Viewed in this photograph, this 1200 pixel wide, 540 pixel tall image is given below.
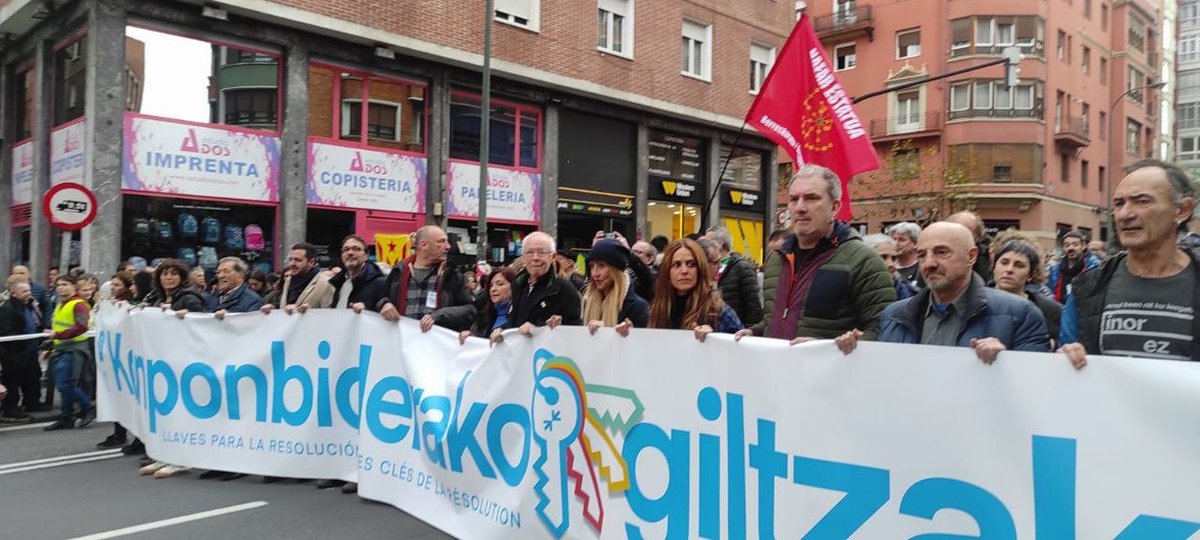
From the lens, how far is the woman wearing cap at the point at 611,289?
5.36 meters

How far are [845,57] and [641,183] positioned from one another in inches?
1081

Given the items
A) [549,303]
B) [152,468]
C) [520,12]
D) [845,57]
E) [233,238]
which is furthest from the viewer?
[845,57]

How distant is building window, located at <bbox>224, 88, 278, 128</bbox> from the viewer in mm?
15289

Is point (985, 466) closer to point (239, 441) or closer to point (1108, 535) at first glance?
point (1108, 535)

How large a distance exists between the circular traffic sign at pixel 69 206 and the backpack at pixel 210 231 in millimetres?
3518

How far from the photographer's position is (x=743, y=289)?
6.61 m

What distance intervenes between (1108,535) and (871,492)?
2.40 feet

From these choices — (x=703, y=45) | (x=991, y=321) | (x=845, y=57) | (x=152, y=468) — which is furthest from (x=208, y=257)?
(x=845, y=57)

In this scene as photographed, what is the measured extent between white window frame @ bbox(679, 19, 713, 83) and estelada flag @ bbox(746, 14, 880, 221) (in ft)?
53.3

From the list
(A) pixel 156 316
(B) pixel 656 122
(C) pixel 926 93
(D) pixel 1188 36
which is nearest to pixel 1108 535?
(A) pixel 156 316

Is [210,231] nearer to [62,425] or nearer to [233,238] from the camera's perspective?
[233,238]

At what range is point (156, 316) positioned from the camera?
22.4 ft

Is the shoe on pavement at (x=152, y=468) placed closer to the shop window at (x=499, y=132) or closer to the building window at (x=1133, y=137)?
the shop window at (x=499, y=132)

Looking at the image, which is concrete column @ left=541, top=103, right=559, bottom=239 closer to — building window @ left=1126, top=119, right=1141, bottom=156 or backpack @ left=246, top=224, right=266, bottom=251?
backpack @ left=246, top=224, right=266, bottom=251
